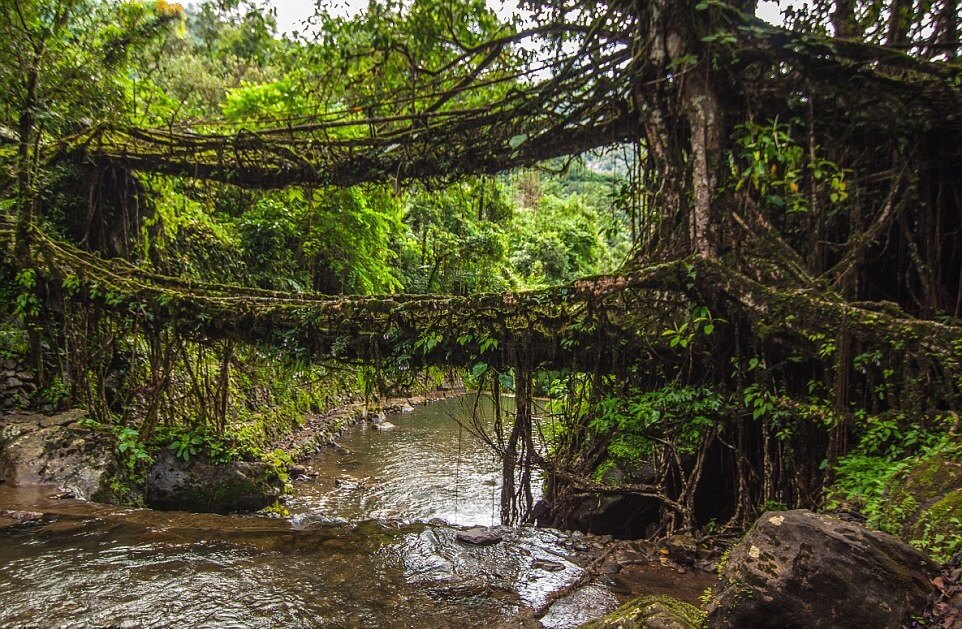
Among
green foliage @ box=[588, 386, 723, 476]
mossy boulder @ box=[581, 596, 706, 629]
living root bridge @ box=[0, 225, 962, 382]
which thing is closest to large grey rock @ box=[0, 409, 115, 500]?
living root bridge @ box=[0, 225, 962, 382]

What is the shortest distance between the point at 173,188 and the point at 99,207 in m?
1.41

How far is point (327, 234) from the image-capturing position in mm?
11250

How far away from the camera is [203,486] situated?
6336 millimetres

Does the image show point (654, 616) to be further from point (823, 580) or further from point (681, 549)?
point (681, 549)

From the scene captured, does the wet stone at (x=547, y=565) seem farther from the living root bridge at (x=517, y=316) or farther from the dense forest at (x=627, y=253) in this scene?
the living root bridge at (x=517, y=316)

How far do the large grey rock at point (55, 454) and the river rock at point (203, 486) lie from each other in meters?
0.63

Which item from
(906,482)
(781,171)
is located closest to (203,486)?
(906,482)

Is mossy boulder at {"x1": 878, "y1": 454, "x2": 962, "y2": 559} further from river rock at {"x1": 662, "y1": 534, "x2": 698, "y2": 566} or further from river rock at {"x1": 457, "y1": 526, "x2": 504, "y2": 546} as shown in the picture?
river rock at {"x1": 457, "y1": 526, "x2": 504, "y2": 546}

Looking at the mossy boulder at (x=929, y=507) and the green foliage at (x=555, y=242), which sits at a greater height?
the green foliage at (x=555, y=242)

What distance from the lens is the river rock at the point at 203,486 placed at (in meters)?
6.20

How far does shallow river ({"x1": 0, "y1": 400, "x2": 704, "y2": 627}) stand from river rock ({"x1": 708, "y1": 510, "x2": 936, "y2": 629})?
1.19 meters

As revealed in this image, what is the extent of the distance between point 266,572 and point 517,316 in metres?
2.86

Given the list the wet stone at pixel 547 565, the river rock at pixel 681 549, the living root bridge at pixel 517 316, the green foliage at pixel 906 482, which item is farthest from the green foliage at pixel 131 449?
the green foliage at pixel 906 482

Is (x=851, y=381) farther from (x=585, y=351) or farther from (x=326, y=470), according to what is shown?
(x=326, y=470)
